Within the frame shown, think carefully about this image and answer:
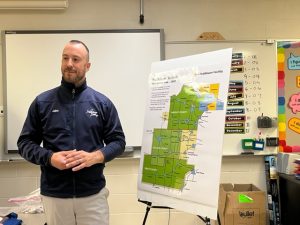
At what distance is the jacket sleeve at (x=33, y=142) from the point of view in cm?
173

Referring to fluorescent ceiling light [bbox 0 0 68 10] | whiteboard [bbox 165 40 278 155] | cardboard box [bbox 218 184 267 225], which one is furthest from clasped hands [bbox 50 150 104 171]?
fluorescent ceiling light [bbox 0 0 68 10]

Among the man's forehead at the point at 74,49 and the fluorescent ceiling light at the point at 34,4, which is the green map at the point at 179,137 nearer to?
the man's forehead at the point at 74,49

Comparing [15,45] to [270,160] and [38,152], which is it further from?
[270,160]

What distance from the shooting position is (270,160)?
300 centimetres

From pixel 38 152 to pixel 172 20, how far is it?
1.95m

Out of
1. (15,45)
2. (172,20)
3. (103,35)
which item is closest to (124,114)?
(103,35)

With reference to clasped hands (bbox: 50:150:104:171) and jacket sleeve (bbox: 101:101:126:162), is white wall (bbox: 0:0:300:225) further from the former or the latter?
clasped hands (bbox: 50:150:104:171)

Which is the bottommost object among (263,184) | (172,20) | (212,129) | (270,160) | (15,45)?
(263,184)

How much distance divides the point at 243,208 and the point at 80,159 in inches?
64.8

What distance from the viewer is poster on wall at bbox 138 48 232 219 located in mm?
1767

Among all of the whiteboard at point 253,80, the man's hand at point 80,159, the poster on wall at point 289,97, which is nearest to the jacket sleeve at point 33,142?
the man's hand at point 80,159

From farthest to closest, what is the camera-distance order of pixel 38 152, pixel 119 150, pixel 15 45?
pixel 15 45 → pixel 119 150 → pixel 38 152

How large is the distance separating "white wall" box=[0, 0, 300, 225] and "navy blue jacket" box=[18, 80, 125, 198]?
1189mm

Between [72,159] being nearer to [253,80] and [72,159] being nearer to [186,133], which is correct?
[186,133]
